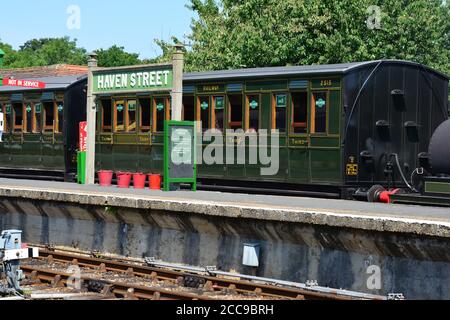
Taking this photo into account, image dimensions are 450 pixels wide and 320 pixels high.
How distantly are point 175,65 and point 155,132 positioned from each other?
2.57 metres

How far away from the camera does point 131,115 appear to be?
22.3m

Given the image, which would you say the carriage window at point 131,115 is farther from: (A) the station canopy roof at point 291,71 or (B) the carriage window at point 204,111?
(B) the carriage window at point 204,111

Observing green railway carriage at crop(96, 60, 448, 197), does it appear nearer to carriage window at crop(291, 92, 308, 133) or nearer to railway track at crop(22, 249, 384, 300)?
carriage window at crop(291, 92, 308, 133)

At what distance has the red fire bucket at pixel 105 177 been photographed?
21.8m

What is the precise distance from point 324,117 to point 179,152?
3487mm

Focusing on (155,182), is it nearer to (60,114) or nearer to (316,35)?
(60,114)

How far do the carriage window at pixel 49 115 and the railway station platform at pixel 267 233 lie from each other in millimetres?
5304

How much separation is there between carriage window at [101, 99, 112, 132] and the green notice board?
462 centimetres

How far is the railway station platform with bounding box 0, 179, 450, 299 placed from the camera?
12.0 m

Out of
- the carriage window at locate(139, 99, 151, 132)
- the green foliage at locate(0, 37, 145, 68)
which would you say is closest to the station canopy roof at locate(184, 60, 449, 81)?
the carriage window at locate(139, 99, 151, 132)

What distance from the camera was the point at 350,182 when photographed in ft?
57.6
